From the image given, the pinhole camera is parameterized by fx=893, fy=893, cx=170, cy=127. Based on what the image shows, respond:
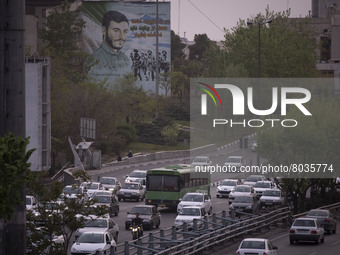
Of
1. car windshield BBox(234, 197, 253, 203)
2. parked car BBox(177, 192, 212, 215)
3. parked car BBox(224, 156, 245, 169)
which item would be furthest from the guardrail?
parked car BBox(224, 156, 245, 169)

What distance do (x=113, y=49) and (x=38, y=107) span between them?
→ 12309cm

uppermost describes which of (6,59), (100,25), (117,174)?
(100,25)

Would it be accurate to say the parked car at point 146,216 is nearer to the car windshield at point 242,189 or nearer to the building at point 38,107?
the building at point 38,107

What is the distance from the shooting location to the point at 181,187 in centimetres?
5569

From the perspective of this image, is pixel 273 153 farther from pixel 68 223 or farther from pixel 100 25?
pixel 100 25

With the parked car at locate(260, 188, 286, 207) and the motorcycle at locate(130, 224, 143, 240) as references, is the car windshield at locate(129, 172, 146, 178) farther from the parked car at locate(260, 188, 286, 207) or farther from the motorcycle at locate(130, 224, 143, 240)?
the motorcycle at locate(130, 224, 143, 240)

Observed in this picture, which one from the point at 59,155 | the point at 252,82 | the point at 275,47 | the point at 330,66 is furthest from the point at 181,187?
the point at 330,66

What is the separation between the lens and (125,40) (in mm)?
158250

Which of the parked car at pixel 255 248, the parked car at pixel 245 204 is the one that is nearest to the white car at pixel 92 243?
the parked car at pixel 255 248

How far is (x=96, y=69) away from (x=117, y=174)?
7661cm

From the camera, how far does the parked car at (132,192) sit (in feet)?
203

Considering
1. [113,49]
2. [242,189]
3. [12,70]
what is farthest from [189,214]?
[113,49]

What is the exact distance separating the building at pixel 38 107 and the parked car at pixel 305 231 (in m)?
14.0

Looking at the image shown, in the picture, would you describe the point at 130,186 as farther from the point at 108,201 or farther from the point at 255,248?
the point at 255,248
